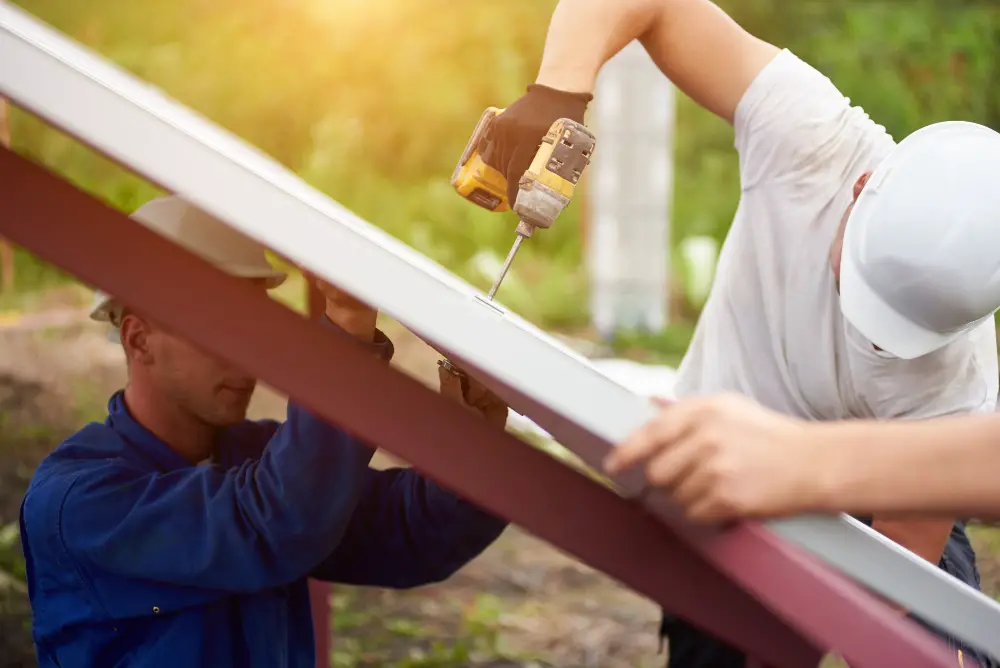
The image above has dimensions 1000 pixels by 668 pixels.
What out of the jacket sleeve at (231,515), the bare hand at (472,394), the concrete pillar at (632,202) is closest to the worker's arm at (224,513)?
the jacket sleeve at (231,515)

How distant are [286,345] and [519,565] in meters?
3.33

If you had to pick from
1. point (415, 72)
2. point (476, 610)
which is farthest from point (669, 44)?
point (415, 72)

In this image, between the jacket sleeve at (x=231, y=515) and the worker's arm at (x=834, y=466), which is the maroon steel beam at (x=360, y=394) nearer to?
the worker's arm at (x=834, y=466)

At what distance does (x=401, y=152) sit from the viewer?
7.97 meters

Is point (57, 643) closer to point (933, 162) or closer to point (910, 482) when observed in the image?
point (910, 482)

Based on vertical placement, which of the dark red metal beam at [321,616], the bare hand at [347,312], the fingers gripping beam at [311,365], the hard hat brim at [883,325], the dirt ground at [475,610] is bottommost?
the dirt ground at [475,610]

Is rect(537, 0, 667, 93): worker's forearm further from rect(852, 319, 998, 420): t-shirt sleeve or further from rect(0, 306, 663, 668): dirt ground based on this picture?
rect(0, 306, 663, 668): dirt ground

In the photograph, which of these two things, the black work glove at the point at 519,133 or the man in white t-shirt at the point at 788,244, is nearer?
the black work glove at the point at 519,133

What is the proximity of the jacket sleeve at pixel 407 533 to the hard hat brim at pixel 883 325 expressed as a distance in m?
0.65

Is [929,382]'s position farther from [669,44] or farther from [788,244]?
[669,44]

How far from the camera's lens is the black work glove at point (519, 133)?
1.48 meters

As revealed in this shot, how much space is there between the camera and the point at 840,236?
5.81 ft

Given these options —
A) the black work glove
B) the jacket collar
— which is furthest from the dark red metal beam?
the black work glove

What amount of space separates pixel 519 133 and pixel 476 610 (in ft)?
8.25
